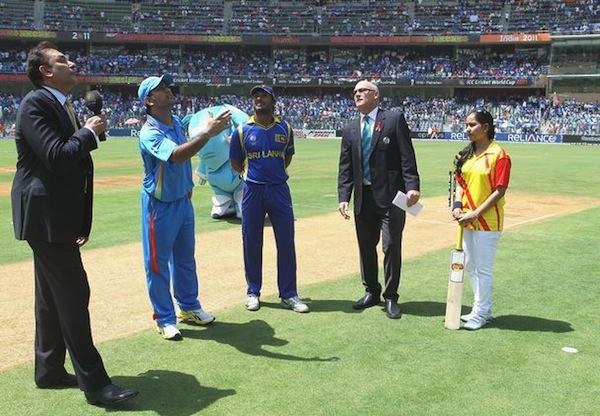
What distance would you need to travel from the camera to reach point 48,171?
12.6 feet

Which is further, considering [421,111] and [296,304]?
[421,111]

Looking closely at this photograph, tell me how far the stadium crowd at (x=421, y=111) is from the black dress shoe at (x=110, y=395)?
137ft

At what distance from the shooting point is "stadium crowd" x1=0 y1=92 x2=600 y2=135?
149 feet

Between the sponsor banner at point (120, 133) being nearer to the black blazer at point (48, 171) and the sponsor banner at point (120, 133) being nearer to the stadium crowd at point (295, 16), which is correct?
the stadium crowd at point (295, 16)

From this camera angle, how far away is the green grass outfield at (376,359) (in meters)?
4.06

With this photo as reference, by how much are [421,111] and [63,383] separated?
5089 cm

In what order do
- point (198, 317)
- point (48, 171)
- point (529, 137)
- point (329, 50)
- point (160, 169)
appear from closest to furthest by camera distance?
point (48, 171) → point (160, 169) → point (198, 317) → point (529, 137) → point (329, 50)

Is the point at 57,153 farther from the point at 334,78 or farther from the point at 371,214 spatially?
the point at 334,78

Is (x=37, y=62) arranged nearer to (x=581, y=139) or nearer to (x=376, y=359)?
(x=376, y=359)

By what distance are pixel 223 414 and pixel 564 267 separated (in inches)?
226

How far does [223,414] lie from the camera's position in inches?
153

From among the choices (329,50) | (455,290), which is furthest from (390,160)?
(329,50)

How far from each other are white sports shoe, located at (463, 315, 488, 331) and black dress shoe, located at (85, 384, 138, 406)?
311 cm

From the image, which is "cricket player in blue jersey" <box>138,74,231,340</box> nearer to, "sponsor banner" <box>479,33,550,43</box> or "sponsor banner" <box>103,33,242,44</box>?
"sponsor banner" <box>479,33,550,43</box>
